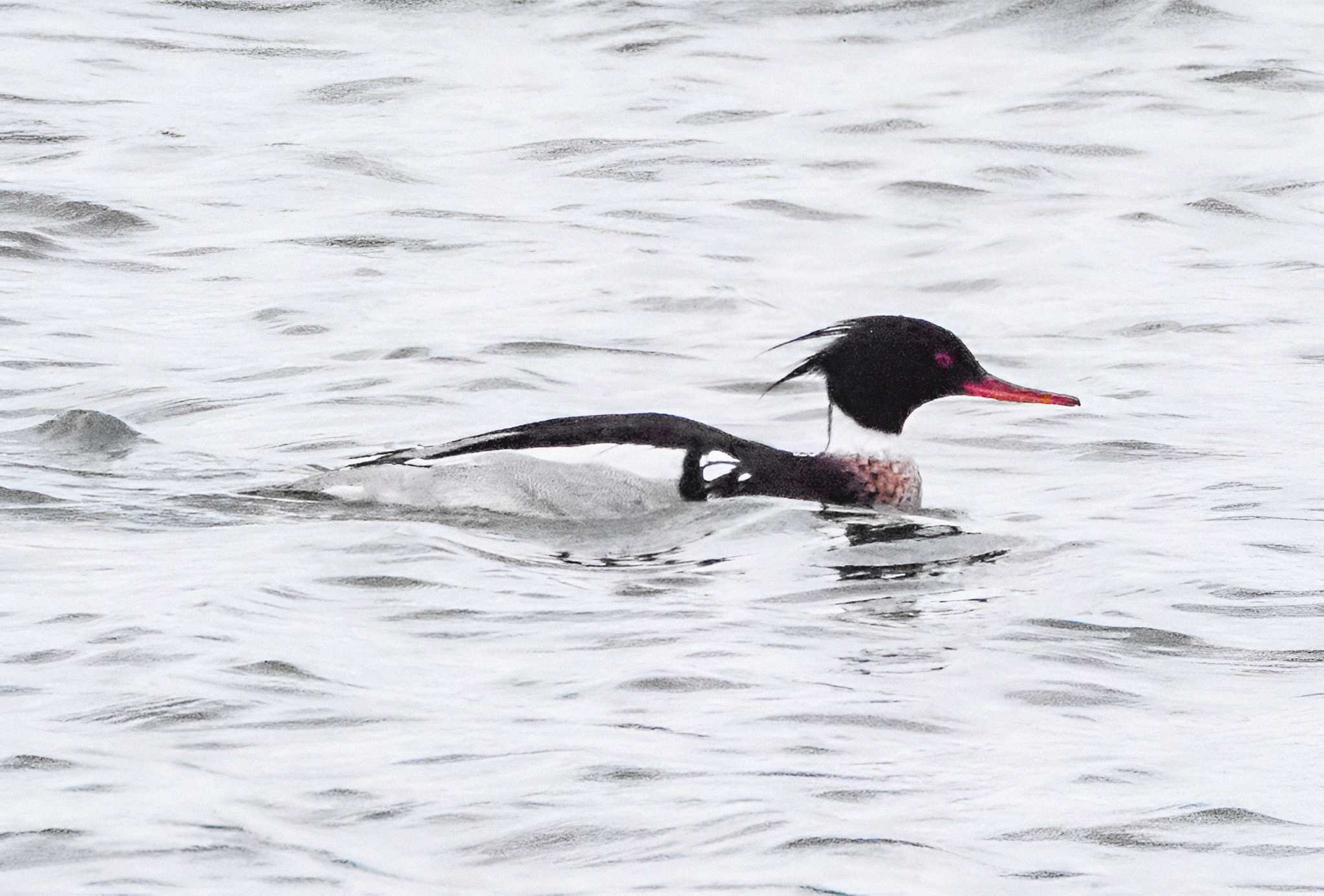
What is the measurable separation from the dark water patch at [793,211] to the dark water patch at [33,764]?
949 cm

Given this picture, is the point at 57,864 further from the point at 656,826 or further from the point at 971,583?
the point at 971,583

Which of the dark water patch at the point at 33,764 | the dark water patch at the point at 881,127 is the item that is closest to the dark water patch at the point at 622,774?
the dark water patch at the point at 33,764

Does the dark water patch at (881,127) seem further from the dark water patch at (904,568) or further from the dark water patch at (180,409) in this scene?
the dark water patch at (904,568)

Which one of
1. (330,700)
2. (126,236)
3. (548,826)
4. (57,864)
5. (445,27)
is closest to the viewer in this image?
(57,864)

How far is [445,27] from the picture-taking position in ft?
60.7

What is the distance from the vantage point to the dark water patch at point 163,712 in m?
5.77

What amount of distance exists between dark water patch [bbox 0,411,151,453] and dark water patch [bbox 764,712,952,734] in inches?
170

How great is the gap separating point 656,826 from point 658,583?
2638 mm

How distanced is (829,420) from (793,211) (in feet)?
16.6

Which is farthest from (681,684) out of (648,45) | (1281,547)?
(648,45)

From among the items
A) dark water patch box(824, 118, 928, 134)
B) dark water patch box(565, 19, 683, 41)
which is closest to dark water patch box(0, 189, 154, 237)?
dark water patch box(824, 118, 928, 134)

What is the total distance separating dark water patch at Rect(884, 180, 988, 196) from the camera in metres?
15.1

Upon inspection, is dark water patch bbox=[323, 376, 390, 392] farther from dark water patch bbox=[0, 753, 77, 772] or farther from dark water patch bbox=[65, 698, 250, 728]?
dark water patch bbox=[0, 753, 77, 772]

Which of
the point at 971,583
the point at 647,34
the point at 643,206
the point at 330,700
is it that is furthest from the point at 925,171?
the point at 330,700
